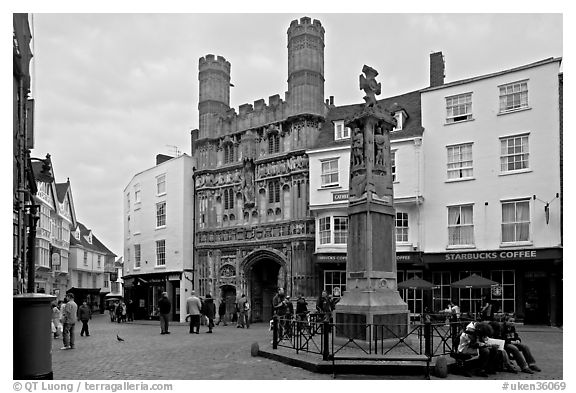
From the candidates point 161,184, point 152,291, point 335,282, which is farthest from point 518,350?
point 152,291

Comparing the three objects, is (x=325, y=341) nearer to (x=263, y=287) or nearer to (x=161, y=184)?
(x=263, y=287)

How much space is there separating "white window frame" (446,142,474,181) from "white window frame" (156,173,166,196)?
20621 millimetres

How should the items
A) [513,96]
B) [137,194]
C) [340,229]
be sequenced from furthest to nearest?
[137,194] → [340,229] → [513,96]

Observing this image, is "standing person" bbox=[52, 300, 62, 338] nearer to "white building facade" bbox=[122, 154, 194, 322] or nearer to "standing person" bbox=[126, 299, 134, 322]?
"white building facade" bbox=[122, 154, 194, 322]

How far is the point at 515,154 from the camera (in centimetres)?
3067

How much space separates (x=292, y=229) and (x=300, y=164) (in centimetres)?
383

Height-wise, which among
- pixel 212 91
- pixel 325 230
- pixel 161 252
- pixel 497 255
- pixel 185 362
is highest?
pixel 212 91

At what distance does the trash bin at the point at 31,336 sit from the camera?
1039 cm

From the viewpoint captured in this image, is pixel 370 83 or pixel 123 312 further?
pixel 123 312

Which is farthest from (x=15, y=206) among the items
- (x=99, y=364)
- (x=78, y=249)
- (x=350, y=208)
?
(x=78, y=249)

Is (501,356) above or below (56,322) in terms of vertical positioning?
above

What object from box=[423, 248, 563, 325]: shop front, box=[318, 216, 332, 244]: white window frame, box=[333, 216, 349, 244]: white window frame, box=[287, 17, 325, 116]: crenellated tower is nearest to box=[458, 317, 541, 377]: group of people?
box=[423, 248, 563, 325]: shop front

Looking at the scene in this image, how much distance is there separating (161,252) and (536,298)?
82.3ft

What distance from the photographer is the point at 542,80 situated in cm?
3002
